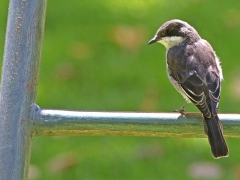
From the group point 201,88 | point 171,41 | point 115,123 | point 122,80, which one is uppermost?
point 115,123

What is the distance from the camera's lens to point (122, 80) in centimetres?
680

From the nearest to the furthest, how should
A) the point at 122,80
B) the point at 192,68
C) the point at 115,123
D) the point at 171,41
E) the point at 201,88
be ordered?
1. the point at 115,123
2. the point at 201,88
3. the point at 192,68
4. the point at 171,41
5. the point at 122,80

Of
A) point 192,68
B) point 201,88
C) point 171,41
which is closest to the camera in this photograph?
point 201,88

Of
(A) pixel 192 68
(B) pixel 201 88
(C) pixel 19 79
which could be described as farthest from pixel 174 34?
(C) pixel 19 79

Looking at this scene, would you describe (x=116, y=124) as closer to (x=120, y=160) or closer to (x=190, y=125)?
(x=190, y=125)

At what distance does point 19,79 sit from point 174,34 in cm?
287

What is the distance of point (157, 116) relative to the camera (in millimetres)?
2100

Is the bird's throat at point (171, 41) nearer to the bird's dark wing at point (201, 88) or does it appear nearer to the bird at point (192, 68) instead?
the bird at point (192, 68)

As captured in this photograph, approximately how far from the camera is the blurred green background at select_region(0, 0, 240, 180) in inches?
223

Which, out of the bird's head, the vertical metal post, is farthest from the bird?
the vertical metal post

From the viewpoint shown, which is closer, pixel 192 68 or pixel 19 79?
pixel 19 79

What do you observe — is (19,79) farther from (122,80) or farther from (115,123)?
(122,80)

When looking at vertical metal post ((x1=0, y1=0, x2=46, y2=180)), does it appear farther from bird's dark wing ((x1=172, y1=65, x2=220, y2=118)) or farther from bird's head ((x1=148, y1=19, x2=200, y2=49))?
bird's head ((x1=148, y1=19, x2=200, y2=49))

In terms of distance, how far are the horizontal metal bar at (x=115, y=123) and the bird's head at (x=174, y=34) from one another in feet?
8.44
